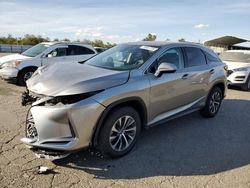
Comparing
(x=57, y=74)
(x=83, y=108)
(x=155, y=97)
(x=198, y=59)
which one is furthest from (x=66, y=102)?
(x=198, y=59)

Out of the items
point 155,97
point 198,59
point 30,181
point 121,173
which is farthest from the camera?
point 198,59

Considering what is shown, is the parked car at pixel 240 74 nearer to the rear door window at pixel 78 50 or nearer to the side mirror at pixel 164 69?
the rear door window at pixel 78 50

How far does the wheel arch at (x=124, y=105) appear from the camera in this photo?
401 centimetres

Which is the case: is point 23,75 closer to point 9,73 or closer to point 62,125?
point 9,73

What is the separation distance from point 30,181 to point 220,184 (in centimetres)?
241

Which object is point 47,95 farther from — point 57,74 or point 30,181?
point 30,181

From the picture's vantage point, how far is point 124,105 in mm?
4410

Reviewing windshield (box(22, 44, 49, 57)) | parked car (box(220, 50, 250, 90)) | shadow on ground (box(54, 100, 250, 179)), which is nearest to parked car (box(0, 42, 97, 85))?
windshield (box(22, 44, 49, 57))

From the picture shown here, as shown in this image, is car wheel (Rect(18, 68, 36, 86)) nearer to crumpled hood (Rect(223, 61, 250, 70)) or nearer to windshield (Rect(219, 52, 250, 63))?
crumpled hood (Rect(223, 61, 250, 70))

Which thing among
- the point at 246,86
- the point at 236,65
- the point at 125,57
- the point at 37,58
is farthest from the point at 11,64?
the point at 246,86

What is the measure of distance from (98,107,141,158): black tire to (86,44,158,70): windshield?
2.59 ft

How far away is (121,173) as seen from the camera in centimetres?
402

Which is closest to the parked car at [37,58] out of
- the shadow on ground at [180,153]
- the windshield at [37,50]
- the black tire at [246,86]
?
the windshield at [37,50]

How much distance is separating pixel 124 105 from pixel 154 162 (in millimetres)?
945
